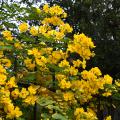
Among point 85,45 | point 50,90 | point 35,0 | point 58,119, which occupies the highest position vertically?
point 35,0

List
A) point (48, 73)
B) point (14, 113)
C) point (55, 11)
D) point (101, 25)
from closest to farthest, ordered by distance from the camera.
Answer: point (14, 113), point (48, 73), point (55, 11), point (101, 25)

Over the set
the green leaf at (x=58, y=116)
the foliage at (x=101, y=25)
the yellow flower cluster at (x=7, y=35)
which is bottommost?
the green leaf at (x=58, y=116)

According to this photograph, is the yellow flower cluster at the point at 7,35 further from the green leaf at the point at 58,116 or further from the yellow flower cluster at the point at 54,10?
the green leaf at the point at 58,116

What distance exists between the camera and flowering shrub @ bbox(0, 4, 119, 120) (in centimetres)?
341

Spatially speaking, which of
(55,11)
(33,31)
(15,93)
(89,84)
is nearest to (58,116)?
(15,93)

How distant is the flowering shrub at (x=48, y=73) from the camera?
3408mm

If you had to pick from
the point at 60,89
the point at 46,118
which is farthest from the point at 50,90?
the point at 46,118

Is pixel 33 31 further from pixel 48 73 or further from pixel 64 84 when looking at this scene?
pixel 64 84

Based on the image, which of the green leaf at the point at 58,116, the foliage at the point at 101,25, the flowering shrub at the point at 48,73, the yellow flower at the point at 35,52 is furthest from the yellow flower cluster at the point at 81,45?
the foliage at the point at 101,25

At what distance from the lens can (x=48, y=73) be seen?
359 centimetres

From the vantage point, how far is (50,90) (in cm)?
362

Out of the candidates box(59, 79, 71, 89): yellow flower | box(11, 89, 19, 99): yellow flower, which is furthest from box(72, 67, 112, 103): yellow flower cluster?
box(11, 89, 19, 99): yellow flower

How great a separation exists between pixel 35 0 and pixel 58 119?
18164 mm

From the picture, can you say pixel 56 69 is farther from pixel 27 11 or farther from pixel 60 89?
pixel 27 11
